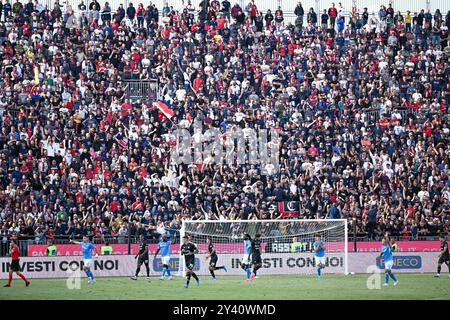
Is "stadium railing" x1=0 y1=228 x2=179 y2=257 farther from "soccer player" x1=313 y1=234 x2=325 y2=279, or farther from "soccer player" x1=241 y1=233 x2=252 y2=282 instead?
"soccer player" x1=313 y1=234 x2=325 y2=279

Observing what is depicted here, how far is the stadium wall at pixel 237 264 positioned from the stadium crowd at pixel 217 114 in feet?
3.62

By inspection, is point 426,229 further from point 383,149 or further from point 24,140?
point 24,140

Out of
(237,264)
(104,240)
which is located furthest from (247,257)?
(104,240)

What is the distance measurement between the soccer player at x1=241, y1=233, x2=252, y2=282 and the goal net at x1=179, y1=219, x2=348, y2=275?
121 cm

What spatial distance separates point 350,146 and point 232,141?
563 cm

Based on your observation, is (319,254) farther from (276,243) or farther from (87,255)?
(87,255)

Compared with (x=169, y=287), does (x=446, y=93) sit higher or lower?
higher

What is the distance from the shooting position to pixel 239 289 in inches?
1190

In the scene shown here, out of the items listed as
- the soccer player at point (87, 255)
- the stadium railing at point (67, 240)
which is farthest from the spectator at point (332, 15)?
the soccer player at point (87, 255)

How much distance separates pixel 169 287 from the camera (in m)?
30.9

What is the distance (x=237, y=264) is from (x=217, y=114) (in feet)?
26.6

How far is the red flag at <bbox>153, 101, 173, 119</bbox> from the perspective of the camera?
41562 mm
